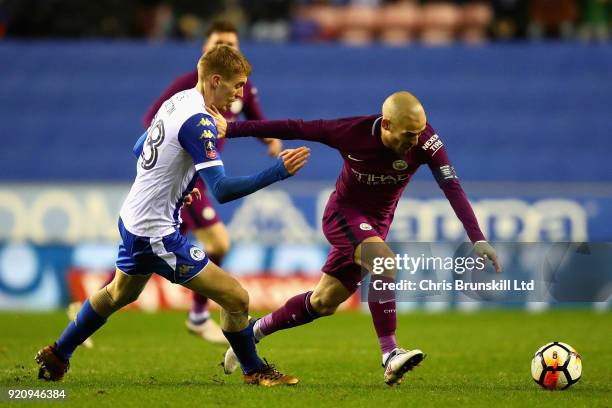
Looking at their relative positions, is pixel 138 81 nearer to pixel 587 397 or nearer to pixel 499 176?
pixel 499 176

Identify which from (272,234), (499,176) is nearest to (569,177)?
(499,176)

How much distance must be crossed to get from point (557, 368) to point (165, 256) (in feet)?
8.71

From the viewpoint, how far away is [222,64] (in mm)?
6445

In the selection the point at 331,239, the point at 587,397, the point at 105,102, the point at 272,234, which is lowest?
the point at 587,397

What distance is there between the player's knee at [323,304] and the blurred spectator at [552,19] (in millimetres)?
13330

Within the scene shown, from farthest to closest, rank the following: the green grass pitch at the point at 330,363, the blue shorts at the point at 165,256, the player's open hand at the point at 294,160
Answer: the blue shorts at the point at 165,256, the green grass pitch at the point at 330,363, the player's open hand at the point at 294,160

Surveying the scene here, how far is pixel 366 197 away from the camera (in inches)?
282

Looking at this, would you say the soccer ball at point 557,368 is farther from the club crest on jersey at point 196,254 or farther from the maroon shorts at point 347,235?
the club crest on jersey at point 196,254

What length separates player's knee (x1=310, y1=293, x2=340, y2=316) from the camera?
7.26m

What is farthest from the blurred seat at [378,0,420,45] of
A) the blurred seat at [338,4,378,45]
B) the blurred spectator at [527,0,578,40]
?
the blurred spectator at [527,0,578,40]

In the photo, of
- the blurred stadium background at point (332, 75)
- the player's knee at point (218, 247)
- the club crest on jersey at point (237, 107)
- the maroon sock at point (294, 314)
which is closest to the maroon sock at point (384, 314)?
the maroon sock at point (294, 314)

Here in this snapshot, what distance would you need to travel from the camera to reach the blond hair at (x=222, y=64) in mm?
6445

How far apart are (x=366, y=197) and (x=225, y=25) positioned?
3.26 meters

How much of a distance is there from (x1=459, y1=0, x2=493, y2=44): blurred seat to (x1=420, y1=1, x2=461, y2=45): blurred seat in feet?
0.43
